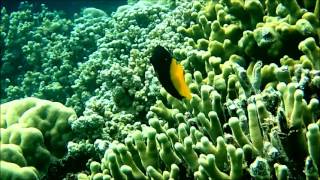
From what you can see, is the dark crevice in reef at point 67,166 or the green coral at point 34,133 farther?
the dark crevice in reef at point 67,166

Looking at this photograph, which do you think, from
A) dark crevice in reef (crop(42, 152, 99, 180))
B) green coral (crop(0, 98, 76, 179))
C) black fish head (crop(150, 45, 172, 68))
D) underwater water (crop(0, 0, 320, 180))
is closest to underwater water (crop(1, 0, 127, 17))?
underwater water (crop(0, 0, 320, 180))

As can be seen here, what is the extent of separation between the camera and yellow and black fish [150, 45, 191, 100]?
2.27 m

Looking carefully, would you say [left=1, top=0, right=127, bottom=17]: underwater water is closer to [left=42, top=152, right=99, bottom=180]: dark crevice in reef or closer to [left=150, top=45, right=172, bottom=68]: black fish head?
[left=42, top=152, right=99, bottom=180]: dark crevice in reef

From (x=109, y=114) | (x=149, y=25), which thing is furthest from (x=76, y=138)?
(x=149, y=25)

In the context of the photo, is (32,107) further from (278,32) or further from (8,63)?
(8,63)

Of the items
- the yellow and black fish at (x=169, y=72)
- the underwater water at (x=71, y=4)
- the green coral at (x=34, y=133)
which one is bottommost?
the yellow and black fish at (x=169, y=72)

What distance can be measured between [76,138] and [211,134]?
2.03m

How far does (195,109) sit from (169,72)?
33.8 inches

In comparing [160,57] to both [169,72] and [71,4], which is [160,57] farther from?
[71,4]

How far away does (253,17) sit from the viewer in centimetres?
374

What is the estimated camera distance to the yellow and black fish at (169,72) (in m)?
2.27

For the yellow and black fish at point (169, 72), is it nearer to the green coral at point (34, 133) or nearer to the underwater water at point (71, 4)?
the green coral at point (34, 133)

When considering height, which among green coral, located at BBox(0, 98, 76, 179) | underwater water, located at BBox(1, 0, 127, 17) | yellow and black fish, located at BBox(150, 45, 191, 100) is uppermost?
underwater water, located at BBox(1, 0, 127, 17)

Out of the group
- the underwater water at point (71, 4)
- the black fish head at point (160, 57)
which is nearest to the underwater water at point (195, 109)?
the black fish head at point (160, 57)
